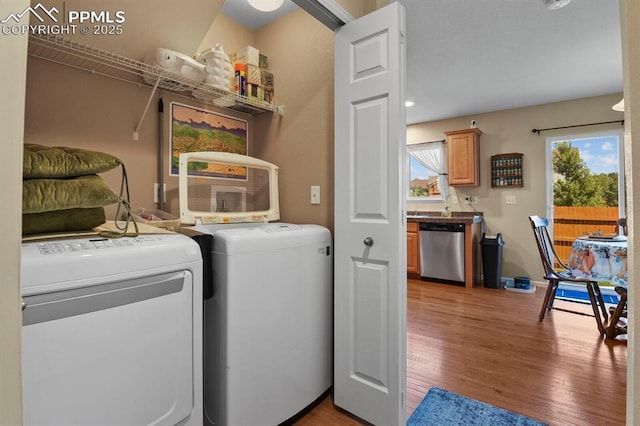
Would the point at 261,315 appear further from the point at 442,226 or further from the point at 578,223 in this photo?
the point at 578,223

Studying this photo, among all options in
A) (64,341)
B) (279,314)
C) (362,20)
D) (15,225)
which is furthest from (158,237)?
(362,20)

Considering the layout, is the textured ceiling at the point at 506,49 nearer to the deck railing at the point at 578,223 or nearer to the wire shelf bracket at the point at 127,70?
the wire shelf bracket at the point at 127,70

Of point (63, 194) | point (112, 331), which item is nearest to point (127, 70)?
point (63, 194)

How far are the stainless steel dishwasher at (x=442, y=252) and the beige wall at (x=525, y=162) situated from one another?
87cm

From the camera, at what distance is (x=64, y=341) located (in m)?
0.81

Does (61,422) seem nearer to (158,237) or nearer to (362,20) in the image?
(158,237)

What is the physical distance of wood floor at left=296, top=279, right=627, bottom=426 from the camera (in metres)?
1.75

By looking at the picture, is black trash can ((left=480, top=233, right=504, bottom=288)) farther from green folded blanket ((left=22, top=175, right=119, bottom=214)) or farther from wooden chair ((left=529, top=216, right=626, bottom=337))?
green folded blanket ((left=22, top=175, right=119, bottom=214))

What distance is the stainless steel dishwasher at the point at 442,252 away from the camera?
4359mm

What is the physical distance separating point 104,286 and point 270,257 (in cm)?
66

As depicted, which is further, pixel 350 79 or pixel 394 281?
pixel 350 79

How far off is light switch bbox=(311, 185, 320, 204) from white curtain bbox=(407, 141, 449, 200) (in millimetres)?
3888

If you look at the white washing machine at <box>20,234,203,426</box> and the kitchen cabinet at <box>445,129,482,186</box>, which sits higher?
the kitchen cabinet at <box>445,129,482,186</box>

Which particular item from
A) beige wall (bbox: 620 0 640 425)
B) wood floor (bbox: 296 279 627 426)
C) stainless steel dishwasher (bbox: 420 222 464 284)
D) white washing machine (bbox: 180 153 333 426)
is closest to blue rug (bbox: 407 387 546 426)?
wood floor (bbox: 296 279 627 426)
